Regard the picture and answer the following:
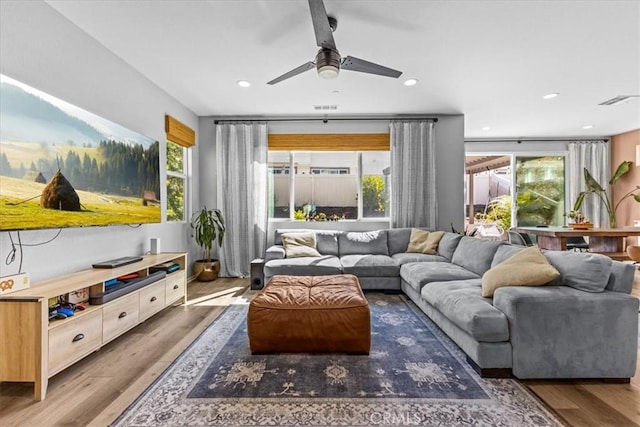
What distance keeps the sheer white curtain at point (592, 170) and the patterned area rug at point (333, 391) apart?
5.96m

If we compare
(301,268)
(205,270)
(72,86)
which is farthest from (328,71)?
(205,270)

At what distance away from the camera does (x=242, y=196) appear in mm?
5230

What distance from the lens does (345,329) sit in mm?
2363

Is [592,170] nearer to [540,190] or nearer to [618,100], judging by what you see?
[540,190]

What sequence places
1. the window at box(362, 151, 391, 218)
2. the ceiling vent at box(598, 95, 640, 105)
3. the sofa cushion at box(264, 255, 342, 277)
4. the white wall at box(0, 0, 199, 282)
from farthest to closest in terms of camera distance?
1. the window at box(362, 151, 391, 218)
2. the ceiling vent at box(598, 95, 640, 105)
3. the sofa cushion at box(264, 255, 342, 277)
4. the white wall at box(0, 0, 199, 282)

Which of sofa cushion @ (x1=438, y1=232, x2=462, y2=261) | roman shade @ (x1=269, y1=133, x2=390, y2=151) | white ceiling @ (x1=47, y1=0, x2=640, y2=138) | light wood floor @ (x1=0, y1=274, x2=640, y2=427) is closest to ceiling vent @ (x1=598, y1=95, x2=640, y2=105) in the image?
white ceiling @ (x1=47, y1=0, x2=640, y2=138)

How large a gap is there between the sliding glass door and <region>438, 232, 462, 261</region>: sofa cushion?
11.1ft

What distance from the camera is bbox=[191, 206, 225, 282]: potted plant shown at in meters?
4.86

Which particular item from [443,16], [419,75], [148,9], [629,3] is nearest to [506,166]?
[419,75]

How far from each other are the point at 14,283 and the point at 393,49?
11.3 feet

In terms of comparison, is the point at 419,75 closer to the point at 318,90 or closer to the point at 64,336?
the point at 318,90

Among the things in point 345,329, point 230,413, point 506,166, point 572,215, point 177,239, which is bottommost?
point 230,413

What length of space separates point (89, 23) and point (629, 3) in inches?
165

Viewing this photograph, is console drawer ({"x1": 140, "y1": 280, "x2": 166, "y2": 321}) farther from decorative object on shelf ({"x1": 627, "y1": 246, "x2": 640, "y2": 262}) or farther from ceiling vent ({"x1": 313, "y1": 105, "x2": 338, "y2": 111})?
decorative object on shelf ({"x1": 627, "y1": 246, "x2": 640, "y2": 262})
